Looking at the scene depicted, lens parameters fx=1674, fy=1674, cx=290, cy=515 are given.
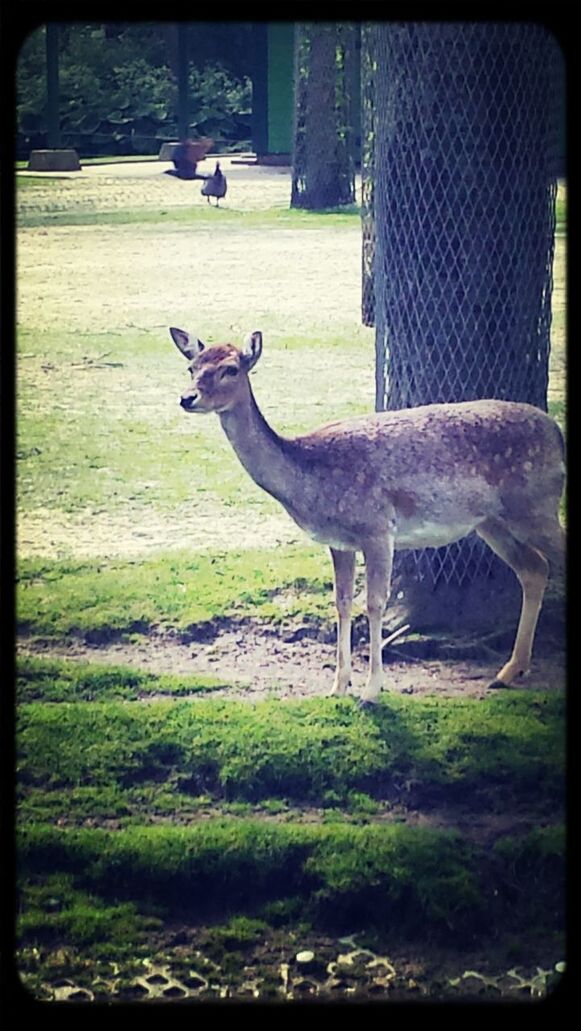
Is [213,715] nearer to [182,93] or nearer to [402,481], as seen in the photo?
[402,481]

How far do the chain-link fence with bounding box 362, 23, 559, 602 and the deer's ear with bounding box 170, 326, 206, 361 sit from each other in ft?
2.43

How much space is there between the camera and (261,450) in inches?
157

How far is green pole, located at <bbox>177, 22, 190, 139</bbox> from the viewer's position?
158 inches

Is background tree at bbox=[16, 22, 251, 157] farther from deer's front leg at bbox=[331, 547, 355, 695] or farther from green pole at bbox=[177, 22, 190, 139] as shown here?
deer's front leg at bbox=[331, 547, 355, 695]

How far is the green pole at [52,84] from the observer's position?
3900mm

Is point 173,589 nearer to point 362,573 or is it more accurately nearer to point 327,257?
point 362,573

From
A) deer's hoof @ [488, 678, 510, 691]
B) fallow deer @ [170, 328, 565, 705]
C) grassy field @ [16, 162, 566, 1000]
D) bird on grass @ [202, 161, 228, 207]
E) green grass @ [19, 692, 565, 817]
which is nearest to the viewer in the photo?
grassy field @ [16, 162, 566, 1000]

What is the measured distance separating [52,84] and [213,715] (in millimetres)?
1546

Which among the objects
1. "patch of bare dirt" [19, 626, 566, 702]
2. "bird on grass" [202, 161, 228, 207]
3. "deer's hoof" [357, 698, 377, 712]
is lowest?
"deer's hoof" [357, 698, 377, 712]

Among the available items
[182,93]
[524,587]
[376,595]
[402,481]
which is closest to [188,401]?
[402,481]

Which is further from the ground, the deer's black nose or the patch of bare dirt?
the deer's black nose

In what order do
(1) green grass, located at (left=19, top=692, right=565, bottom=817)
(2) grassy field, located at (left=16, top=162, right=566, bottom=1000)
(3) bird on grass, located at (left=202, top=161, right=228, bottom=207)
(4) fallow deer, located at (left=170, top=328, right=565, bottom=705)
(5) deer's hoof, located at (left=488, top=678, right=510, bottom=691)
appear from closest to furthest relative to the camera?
(2) grassy field, located at (left=16, top=162, right=566, bottom=1000), (1) green grass, located at (left=19, top=692, right=565, bottom=817), (4) fallow deer, located at (left=170, top=328, right=565, bottom=705), (5) deer's hoof, located at (left=488, top=678, right=510, bottom=691), (3) bird on grass, located at (left=202, top=161, right=228, bottom=207)

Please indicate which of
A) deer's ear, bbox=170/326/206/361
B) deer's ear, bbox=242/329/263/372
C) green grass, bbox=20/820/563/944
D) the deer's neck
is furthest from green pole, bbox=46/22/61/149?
green grass, bbox=20/820/563/944

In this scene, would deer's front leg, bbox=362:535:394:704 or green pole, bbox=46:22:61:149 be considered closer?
green pole, bbox=46:22:61:149
